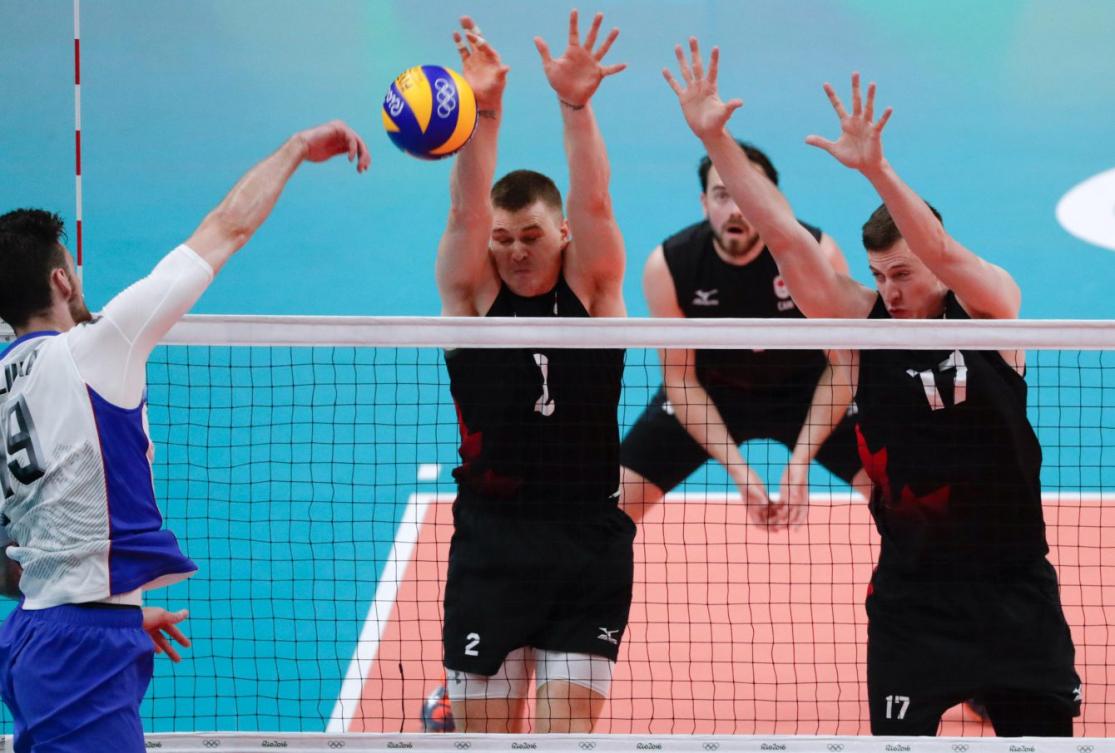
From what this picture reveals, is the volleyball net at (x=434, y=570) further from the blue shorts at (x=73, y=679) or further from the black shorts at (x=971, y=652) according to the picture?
the blue shorts at (x=73, y=679)

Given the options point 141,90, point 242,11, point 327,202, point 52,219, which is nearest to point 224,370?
point 327,202

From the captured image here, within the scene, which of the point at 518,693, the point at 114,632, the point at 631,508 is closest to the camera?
the point at 114,632

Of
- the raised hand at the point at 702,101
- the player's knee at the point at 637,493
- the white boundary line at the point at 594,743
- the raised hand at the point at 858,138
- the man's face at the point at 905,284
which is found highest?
the raised hand at the point at 702,101

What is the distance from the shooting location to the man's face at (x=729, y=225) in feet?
22.7

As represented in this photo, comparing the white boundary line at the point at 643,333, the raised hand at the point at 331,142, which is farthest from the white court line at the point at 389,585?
the raised hand at the point at 331,142

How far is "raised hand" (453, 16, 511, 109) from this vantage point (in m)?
4.99

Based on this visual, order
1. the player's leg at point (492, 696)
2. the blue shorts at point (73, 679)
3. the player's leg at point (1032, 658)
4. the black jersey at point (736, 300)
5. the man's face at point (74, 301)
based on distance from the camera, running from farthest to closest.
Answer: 1. the black jersey at point (736, 300)
2. the player's leg at point (492, 696)
3. the player's leg at point (1032, 658)
4. the man's face at point (74, 301)
5. the blue shorts at point (73, 679)

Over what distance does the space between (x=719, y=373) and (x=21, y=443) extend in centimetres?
403

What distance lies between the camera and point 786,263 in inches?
191

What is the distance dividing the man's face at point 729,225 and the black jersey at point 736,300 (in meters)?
0.11

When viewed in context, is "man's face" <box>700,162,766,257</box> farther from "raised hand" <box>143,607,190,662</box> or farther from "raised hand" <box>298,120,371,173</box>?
"raised hand" <box>143,607,190,662</box>

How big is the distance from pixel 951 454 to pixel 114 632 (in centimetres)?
289

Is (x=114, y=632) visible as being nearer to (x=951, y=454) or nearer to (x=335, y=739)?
(x=335, y=739)

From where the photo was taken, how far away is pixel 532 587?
4734 mm
